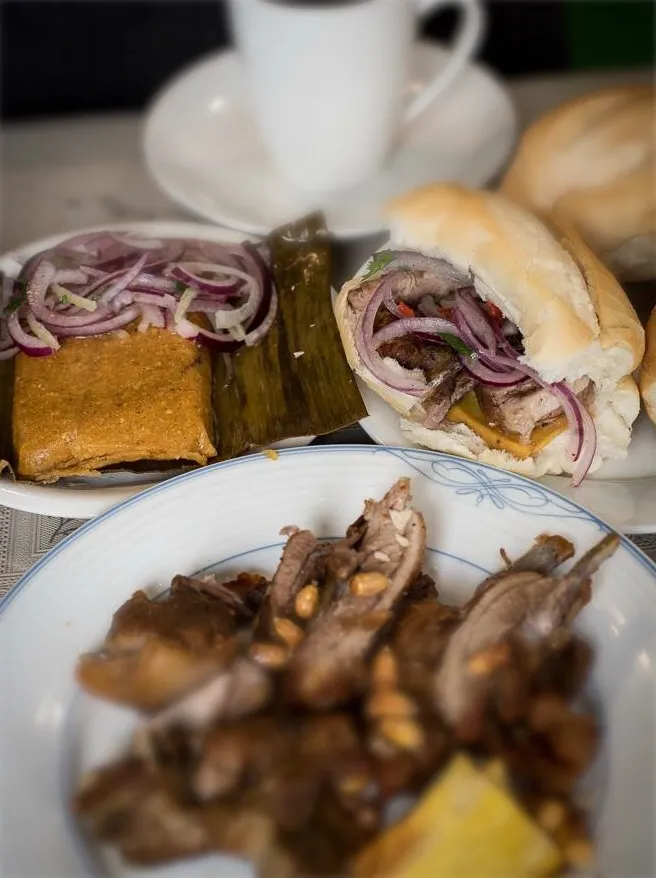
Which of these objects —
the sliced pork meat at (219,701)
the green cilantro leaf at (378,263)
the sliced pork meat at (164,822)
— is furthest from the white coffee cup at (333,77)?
the sliced pork meat at (164,822)

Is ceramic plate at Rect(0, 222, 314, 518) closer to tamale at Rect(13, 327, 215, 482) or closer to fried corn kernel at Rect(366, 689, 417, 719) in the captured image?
tamale at Rect(13, 327, 215, 482)

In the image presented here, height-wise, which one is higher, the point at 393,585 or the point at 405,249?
the point at 405,249

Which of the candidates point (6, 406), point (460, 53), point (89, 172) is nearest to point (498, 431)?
point (6, 406)

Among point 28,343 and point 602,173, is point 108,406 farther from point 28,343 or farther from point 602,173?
point 602,173

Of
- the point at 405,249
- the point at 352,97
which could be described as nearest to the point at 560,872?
the point at 405,249

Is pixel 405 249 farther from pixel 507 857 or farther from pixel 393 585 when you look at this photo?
pixel 507 857

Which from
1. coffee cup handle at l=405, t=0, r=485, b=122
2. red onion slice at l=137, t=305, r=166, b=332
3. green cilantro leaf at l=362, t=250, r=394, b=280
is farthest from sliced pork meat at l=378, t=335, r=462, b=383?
coffee cup handle at l=405, t=0, r=485, b=122
